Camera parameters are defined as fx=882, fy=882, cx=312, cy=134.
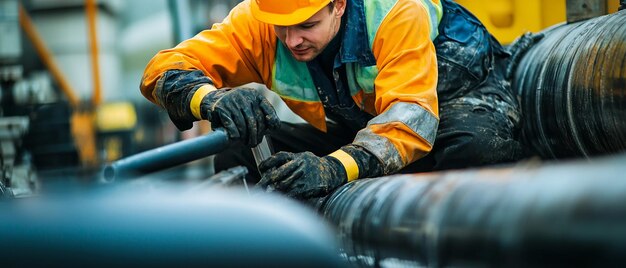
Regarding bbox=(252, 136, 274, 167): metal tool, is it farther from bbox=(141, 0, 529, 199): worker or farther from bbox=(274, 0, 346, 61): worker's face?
bbox=(274, 0, 346, 61): worker's face

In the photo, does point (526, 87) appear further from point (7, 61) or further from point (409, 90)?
point (7, 61)

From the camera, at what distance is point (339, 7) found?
3145mm

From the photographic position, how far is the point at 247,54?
3412mm

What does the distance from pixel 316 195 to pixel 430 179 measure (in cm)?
105

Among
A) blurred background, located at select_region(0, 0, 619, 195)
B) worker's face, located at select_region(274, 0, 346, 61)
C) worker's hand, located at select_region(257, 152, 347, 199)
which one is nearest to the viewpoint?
worker's hand, located at select_region(257, 152, 347, 199)

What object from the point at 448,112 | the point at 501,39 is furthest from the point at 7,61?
the point at 448,112

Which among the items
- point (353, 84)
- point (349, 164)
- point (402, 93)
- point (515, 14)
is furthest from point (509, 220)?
point (515, 14)

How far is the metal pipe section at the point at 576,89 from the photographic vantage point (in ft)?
9.75

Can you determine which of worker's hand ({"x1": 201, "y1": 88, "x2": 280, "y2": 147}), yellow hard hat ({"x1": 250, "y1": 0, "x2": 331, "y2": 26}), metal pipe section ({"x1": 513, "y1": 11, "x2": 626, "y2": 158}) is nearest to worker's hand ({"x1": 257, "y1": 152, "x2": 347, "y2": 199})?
worker's hand ({"x1": 201, "y1": 88, "x2": 280, "y2": 147})

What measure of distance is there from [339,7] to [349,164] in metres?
0.73

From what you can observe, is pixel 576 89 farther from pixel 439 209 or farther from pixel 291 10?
pixel 439 209

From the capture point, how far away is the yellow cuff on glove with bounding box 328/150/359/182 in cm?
263

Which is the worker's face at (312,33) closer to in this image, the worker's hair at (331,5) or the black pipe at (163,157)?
the worker's hair at (331,5)

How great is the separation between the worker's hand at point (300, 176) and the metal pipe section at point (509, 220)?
0.88 m
